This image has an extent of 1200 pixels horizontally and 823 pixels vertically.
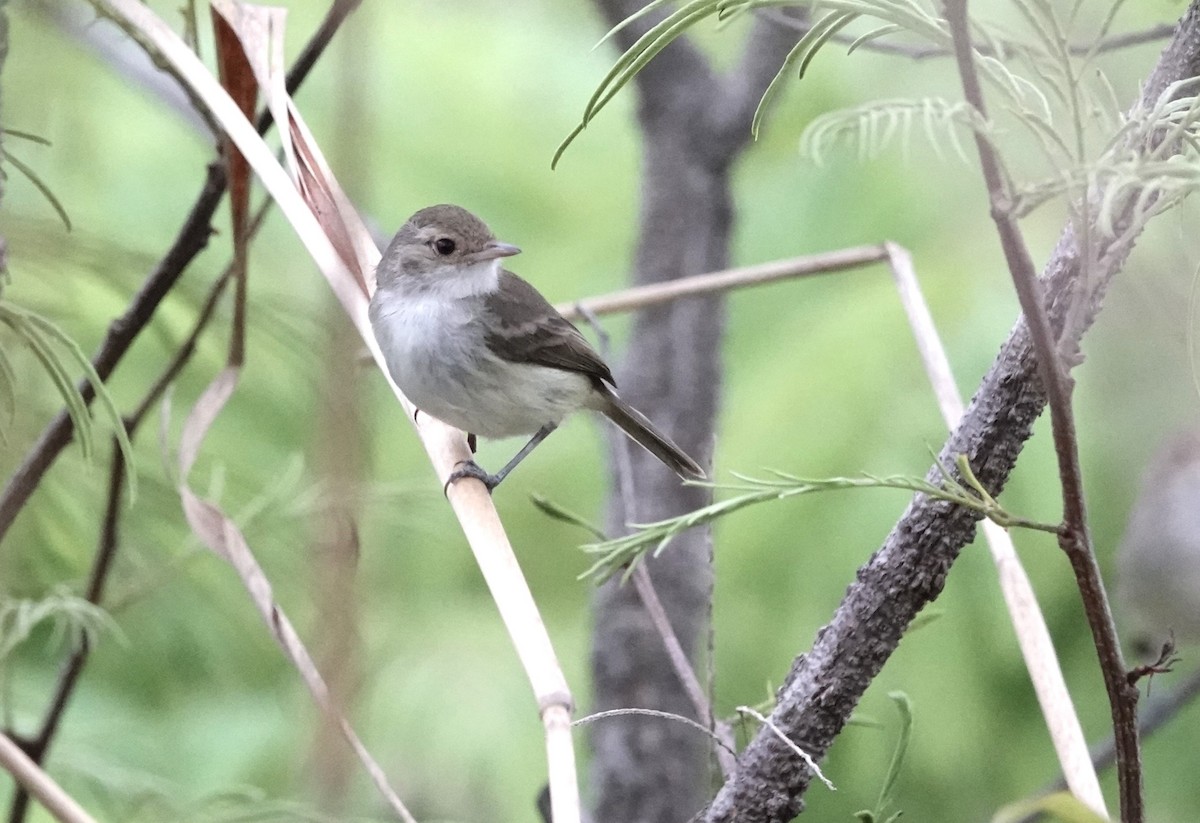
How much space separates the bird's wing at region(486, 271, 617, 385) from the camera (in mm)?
1799

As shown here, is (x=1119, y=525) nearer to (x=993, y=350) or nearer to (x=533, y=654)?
(x=993, y=350)

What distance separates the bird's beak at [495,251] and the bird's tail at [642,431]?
23 centimetres

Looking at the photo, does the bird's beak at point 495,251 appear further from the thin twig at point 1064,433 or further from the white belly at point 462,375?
the thin twig at point 1064,433

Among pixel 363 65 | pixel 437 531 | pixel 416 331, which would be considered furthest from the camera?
pixel 437 531

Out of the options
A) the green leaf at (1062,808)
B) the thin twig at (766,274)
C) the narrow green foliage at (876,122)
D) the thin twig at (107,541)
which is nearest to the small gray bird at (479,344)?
the thin twig at (766,274)

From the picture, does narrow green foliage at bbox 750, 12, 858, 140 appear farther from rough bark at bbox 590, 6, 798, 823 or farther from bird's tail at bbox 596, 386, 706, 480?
rough bark at bbox 590, 6, 798, 823

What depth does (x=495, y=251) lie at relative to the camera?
1.84 metres

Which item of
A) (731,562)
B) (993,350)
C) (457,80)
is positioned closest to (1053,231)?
(993,350)

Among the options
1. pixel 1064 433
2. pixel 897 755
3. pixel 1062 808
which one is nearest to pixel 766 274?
pixel 897 755

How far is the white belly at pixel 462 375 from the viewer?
168 centimetres

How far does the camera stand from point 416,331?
1722 millimetres

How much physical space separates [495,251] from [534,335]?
5.3 inches

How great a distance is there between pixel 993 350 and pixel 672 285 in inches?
33.7

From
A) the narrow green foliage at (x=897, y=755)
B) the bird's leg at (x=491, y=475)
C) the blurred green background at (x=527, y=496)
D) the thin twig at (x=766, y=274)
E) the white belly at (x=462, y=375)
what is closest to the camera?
the narrow green foliage at (x=897, y=755)
